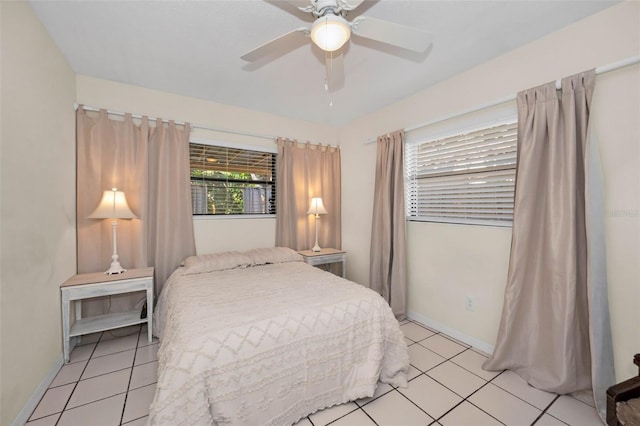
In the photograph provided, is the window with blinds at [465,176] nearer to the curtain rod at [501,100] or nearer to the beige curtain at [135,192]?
the curtain rod at [501,100]

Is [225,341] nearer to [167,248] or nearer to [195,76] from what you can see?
[167,248]

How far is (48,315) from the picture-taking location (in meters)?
1.89

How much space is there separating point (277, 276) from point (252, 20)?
198 cm

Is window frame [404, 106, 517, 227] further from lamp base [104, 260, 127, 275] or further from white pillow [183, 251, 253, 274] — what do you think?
lamp base [104, 260, 127, 275]

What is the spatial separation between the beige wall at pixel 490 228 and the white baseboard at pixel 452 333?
1.0 inches

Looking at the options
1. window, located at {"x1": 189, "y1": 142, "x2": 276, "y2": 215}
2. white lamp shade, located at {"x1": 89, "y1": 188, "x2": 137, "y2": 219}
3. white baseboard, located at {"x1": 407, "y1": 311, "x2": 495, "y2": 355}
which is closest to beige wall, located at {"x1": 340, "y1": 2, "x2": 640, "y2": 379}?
white baseboard, located at {"x1": 407, "y1": 311, "x2": 495, "y2": 355}

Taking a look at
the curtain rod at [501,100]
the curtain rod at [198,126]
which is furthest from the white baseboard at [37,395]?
the curtain rod at [501,100]

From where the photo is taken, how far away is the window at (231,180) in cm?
312

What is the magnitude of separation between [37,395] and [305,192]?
295 cm

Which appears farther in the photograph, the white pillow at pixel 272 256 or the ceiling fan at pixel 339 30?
the white pillow at pixel 272 256

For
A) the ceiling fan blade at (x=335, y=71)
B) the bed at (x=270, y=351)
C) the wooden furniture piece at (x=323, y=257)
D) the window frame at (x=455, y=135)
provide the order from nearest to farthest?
the bed at (x=270, y=351) → the ceiling fan blade at (x=335, y=71) → the window frame at (x=455, y=135) → the wooden furniture piece at (x=323, y=257)

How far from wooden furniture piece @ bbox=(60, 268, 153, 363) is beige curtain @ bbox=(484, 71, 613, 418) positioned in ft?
9.69

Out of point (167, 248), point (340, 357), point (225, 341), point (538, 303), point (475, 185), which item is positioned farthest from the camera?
point (167, 248)

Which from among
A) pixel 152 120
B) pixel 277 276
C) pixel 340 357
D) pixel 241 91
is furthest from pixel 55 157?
pixel 340 357
